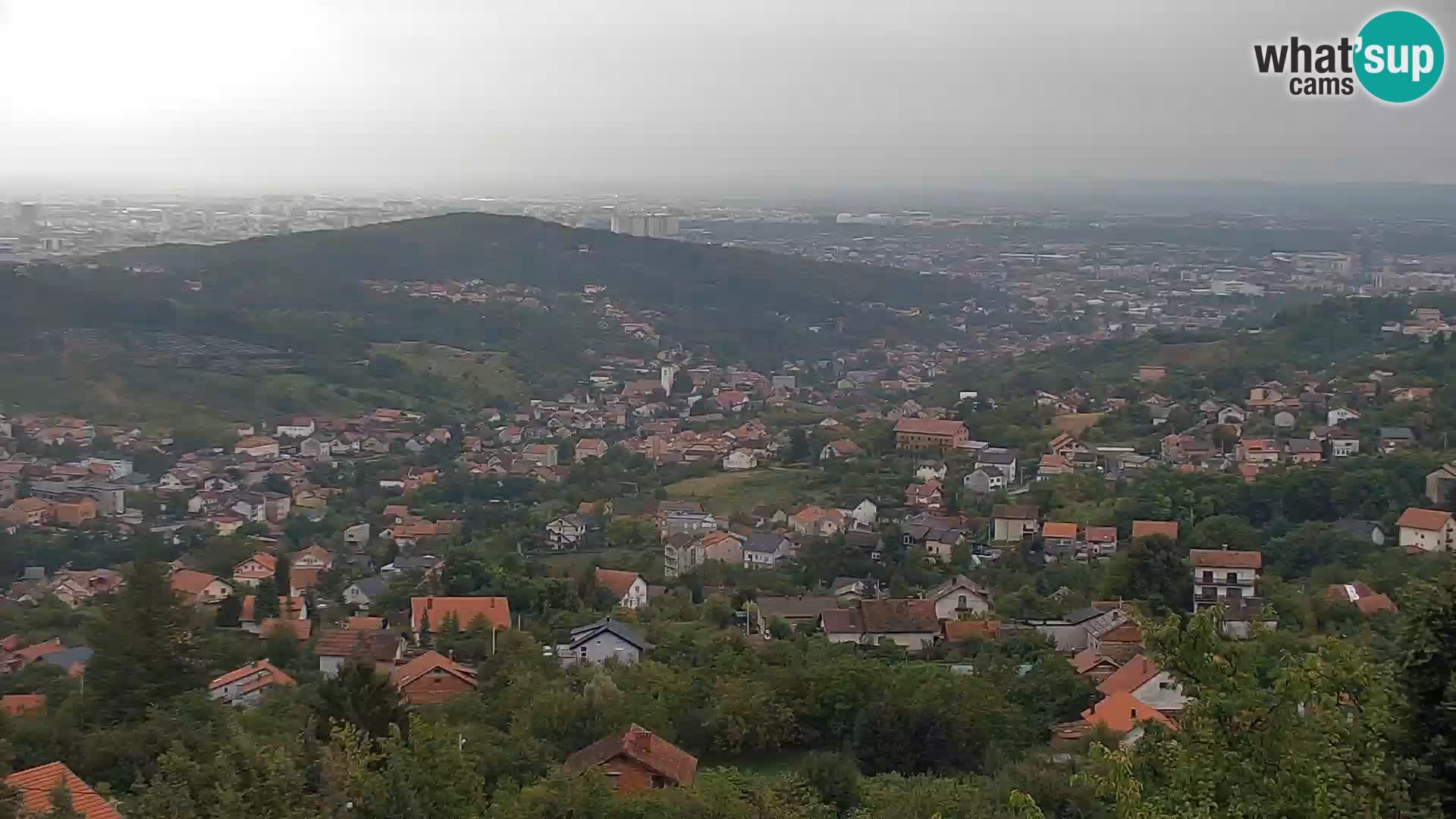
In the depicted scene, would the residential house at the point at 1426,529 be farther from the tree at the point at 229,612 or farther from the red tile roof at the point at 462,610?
the tree at the point at 229,612

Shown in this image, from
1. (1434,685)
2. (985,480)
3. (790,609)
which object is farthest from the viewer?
(985,480)

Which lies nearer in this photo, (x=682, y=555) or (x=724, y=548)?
(x=682, y=555)

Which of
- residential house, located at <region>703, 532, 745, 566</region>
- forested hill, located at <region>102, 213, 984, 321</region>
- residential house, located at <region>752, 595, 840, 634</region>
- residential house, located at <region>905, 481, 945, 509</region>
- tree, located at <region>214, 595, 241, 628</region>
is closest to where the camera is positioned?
residential house, located at <region>752, 595, 840, 634</region>

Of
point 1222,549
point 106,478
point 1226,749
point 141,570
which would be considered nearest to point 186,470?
point 106,478

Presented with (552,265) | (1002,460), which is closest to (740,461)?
(1002,460)

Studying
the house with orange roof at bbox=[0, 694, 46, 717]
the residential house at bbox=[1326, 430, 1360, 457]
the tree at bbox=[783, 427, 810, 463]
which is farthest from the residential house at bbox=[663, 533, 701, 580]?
the residential house at bbox=[1326, 430, 1360, 457]

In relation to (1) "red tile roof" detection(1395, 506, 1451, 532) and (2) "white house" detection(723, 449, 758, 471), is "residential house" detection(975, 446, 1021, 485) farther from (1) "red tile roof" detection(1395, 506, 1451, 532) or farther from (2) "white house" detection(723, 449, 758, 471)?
(1) "red tile roof" detection(1395, 506, 1451, 532)

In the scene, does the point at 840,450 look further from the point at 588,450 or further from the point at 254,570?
the point at 254,570

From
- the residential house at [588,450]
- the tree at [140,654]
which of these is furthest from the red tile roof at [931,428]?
the tree at [140,654]
